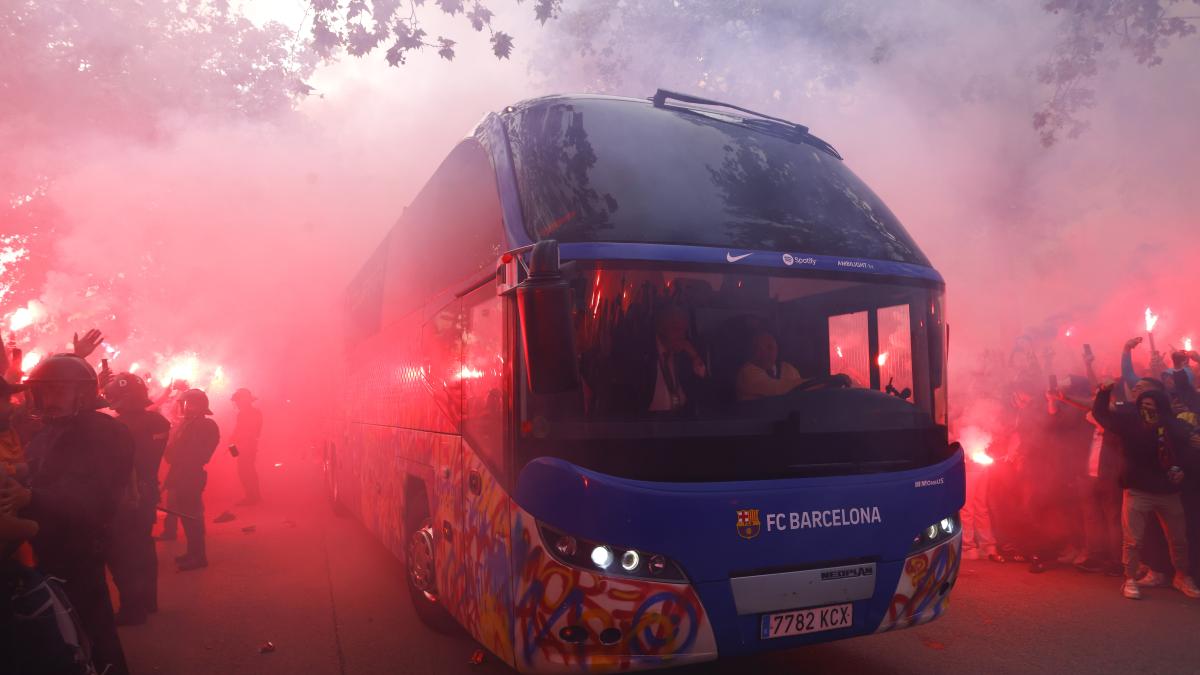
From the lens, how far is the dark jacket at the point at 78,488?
12.4 feet

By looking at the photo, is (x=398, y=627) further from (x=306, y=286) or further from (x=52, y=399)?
(x=306, y=286)

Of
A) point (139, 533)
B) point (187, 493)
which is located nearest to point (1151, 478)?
point (139, 533)

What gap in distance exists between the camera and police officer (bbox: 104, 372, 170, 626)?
20.0 feet

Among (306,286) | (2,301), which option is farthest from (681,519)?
(2,301)

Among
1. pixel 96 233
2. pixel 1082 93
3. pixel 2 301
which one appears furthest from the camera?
pixel 2 301

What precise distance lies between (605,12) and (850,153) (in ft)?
18.2

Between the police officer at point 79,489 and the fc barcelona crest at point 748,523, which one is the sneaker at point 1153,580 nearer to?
the fc barcelona crest at point 748,523

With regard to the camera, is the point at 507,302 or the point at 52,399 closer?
the point at 507,302

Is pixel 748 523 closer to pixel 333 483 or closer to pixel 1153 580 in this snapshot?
pixel 1153 580

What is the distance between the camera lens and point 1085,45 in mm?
12586

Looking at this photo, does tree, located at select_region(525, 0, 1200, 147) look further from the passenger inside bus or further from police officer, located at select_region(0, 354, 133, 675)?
police officer, located at select_region(0, 354, 133, 675)

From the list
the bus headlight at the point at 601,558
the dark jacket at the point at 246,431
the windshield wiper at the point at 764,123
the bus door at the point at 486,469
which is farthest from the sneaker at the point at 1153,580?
the dark jacket at the point at 246,431

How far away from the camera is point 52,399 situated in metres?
4.23

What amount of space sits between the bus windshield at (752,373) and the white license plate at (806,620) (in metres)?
0.65
